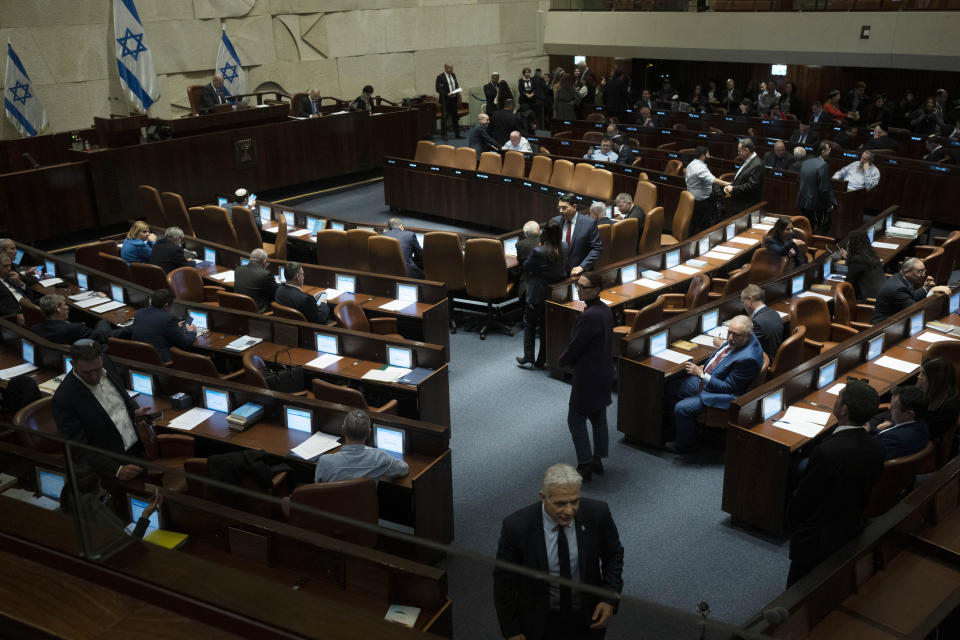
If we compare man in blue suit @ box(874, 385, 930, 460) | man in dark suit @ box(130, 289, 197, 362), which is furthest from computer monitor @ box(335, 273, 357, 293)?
man in blue suit @ box(874, 385, 930, 460)

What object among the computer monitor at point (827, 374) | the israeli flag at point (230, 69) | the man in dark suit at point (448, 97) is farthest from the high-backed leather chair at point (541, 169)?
the computer monitor at point (827, 374)

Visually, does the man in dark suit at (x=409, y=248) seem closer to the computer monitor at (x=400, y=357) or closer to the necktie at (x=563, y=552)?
the computer monitor at (x=400, y=357)

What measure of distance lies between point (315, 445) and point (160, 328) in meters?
2.11

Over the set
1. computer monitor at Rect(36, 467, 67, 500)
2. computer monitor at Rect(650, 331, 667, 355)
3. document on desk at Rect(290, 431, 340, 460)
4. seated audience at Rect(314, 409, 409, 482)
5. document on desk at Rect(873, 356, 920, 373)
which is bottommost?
document on desk at Rect(873, 356, 920, 373)

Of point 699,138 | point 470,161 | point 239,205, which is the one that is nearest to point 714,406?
point 239,205

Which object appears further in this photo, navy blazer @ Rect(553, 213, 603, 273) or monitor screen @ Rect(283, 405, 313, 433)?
navy blazer @ Rect(553, 213, 603, 273)

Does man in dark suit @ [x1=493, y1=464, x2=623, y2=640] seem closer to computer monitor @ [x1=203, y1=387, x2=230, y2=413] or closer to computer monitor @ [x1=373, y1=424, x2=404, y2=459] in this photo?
computer monitor @ [x1=373, y1=424, x2=404, y2=459]

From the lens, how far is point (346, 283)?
7750mm

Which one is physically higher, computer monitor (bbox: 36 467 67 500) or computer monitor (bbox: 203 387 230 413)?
computer monitor (bbox: 36 467 67 500)

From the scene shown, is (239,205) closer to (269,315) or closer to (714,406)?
(269,315)

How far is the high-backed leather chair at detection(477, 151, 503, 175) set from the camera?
1245 cm

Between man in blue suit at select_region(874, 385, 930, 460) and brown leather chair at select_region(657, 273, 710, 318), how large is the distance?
272cm

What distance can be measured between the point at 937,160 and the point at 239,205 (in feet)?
31.2

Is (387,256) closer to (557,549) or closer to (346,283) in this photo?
(346,283)
